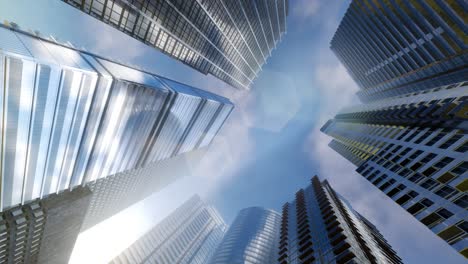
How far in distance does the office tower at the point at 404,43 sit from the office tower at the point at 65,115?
231 feet

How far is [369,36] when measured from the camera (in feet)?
279

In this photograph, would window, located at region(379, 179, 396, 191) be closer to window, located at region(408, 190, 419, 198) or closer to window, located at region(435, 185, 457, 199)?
window, located at region(408, 190, 419, 198)

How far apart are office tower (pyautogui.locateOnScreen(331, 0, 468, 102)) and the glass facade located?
55.8ft

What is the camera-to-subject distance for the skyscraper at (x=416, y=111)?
34125 millimetres

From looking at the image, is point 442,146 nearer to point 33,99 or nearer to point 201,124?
point 33,99

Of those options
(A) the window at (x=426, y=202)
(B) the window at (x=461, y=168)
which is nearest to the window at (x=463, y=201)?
(B) the window at (x=461, y=168)

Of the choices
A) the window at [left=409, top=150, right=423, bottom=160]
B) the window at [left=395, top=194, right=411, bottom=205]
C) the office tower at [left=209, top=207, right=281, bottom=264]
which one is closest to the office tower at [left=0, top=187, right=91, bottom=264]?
the office tower at [left=209, top=207, right=281, bottom=264]

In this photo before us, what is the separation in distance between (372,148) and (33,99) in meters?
78.5

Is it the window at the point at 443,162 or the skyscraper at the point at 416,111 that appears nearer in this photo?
the skyscraper at the point at 416,111

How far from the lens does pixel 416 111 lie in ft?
156

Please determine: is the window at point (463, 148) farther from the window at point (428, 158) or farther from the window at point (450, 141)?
the window at point (428, 158)

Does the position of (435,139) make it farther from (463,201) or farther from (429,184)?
(463,201)

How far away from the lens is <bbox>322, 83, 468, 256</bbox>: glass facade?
31.9m

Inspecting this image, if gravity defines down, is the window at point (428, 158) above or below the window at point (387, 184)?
above
